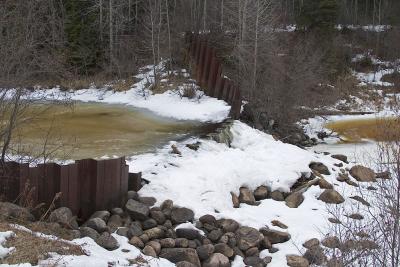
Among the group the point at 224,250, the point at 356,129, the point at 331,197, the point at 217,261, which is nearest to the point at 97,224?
the point at 217,261

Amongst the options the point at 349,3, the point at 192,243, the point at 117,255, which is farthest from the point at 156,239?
the point at 349,3

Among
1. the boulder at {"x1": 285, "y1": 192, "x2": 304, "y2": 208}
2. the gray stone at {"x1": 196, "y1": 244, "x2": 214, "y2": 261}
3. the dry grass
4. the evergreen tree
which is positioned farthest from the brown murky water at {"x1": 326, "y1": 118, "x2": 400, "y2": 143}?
the dry grass

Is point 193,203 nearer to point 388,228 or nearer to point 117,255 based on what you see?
point 117,255

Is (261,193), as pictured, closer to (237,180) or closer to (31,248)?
(237,180)

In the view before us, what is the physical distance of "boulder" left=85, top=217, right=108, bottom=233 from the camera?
8.68 metres

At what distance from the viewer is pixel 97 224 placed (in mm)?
8734

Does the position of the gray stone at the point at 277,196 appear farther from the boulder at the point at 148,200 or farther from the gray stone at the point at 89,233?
the gray stone at the point at 89,233

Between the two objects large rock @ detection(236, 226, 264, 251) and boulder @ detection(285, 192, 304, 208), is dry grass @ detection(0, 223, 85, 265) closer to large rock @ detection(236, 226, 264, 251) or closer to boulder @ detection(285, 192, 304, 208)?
large rock @ detection(236, 226, 264, 251)

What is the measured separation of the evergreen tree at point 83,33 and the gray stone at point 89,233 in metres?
26.2

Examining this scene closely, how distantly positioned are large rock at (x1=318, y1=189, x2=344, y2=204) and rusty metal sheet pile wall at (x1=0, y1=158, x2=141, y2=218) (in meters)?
4.49

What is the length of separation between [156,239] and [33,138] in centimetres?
690

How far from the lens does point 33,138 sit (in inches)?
564

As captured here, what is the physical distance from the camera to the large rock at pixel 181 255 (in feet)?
27.8

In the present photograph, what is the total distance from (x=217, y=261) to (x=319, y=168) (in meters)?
6.09
